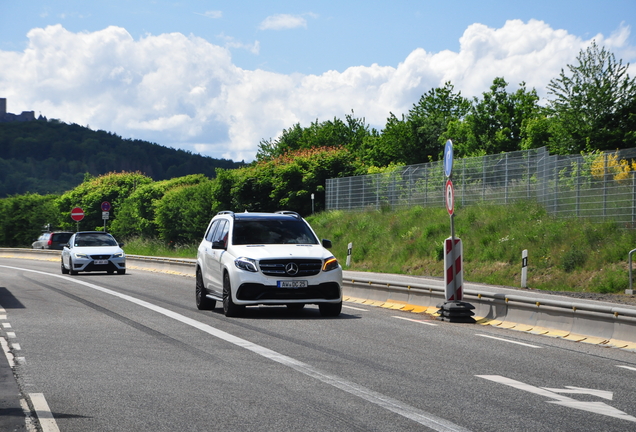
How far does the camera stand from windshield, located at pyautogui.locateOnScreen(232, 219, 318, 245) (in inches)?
600

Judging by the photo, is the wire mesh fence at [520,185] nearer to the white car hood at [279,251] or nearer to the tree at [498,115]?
the white car hood at [279,251]

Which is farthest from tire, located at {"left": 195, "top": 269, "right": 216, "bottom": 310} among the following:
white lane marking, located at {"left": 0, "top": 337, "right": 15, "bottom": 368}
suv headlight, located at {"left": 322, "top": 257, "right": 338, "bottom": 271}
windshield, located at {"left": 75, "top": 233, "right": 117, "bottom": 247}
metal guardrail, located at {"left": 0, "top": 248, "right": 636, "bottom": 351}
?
windshield, located at {"left": 75, "top": 233, "right": 117, "bottom": 247}

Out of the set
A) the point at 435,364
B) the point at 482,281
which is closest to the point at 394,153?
the point at 482,281

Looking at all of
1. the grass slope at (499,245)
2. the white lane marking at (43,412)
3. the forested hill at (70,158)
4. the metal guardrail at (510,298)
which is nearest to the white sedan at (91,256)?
the grass slope at (499,245)

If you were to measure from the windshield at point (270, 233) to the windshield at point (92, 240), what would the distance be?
57.7 feet

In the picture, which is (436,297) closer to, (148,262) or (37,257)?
(148,262)

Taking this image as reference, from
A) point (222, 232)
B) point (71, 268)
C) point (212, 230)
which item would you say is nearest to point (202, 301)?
point (222, 232)

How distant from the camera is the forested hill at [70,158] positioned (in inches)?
6703

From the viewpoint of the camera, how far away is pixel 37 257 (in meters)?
53.6

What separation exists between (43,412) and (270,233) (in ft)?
29.9

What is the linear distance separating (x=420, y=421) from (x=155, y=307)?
11.1 m

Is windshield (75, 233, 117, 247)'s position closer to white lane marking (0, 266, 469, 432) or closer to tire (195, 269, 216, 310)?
tire (195, 269, 216, 310)

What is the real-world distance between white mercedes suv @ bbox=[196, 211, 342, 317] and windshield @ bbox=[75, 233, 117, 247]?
17.3 m

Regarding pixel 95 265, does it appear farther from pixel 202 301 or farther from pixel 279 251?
pixel 279 251
